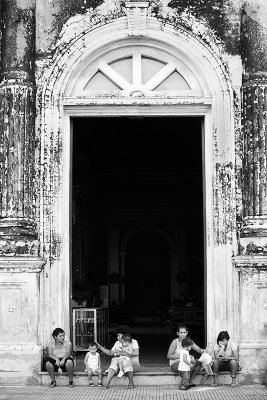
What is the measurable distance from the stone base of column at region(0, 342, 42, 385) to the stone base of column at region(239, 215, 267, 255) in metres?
3.37

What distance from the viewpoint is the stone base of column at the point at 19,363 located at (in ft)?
39.9

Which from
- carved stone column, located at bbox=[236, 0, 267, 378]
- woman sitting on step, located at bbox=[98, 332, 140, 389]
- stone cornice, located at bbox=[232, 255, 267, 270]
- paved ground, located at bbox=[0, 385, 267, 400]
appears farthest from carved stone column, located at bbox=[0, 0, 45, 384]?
carved stone column, located at bbox=[236, 0, 267, 378]

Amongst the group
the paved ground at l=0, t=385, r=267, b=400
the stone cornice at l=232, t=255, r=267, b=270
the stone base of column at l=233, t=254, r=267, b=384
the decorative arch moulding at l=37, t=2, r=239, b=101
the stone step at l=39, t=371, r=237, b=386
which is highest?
the decorative arch moulding at l=37, t=2, r=239, b=101

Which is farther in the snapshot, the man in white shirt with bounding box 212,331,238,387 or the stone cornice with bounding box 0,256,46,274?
the stone cornice with bounding box 0,256,46,274

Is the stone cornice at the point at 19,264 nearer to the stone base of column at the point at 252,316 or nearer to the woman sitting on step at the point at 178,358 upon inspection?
the woman sitting on step at the point at 178,358

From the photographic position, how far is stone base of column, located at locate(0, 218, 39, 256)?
41.3ft

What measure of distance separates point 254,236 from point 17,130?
3846mm

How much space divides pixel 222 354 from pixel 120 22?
5220 mm

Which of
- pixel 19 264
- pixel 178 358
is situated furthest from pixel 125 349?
pixel 19 264

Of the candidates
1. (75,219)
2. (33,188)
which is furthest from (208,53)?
(75,219)

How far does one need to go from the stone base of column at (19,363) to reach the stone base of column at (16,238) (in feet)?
4.40

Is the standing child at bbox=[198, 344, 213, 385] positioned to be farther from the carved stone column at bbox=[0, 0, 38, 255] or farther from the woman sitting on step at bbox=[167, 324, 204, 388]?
the carved stone column at bbox=[0, 0, 38, 255]

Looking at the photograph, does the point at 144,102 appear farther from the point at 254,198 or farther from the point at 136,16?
the point at 254,198

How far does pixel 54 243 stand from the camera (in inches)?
505
